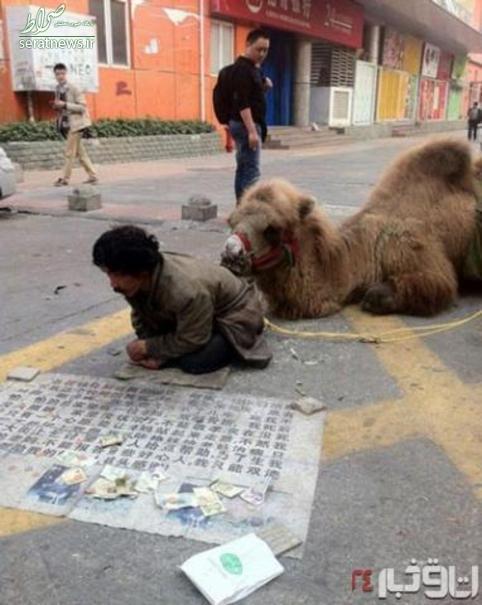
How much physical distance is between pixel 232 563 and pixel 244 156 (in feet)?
18.8

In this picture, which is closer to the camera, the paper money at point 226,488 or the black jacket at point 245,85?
the paper money at point 226,488

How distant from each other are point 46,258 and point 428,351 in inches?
155

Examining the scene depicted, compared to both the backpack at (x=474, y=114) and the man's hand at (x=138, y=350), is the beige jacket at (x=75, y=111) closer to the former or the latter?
the man's hand at (x=138, y=350)

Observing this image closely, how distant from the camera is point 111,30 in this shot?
15.6m

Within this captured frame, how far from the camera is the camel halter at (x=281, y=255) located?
13.5 feet

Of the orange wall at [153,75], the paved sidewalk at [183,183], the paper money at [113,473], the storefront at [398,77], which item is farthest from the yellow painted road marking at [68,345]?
the storefront at [398,77]

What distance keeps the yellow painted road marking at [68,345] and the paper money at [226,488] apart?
155 centimetres

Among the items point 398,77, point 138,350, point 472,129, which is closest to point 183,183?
point 138,350

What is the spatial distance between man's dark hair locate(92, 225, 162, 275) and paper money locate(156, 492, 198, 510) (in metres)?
1.11

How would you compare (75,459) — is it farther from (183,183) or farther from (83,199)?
(183,183)

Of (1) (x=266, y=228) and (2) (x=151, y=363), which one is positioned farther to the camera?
(1) (x=266, y=228)

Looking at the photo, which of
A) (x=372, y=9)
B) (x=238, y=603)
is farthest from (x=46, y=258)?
(x=372, y=9)

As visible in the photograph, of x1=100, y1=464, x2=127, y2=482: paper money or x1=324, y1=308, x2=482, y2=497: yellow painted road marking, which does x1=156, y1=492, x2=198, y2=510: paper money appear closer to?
x1=100, y1=464, x2=127, y2=482: paper money

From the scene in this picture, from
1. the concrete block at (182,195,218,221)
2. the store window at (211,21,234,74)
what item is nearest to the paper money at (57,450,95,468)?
the concrete block at (182,195,218,221)
